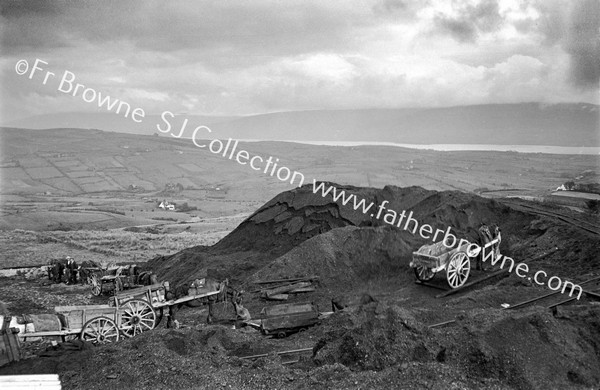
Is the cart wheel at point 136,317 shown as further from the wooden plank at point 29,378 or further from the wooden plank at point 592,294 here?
the wooden plank at point 592,294

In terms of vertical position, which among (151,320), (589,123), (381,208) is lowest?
(151,320)

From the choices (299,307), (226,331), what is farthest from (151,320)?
(299,307)

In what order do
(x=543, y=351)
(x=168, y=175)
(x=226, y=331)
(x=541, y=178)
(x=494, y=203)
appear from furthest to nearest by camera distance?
(x=168, y=175) < (x=541, y=178) < (x=494, y=203) < (x=226, y=331) < (x=543, y=351)

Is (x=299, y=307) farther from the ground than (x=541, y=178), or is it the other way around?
(x=541, y=178)

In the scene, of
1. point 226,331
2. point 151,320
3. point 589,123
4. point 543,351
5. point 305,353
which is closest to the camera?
point 543,351

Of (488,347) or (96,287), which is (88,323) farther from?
(96,287)

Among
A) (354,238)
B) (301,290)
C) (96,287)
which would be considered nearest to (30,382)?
(301,290)

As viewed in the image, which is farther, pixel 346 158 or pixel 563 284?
pixel 346 158

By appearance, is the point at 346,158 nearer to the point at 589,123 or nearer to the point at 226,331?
the point at 589,123
